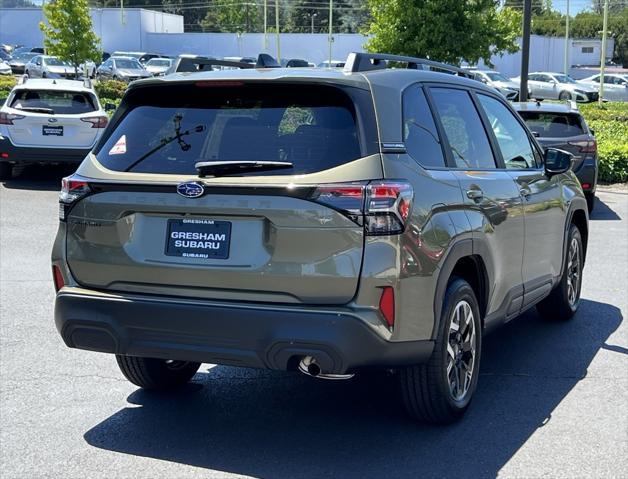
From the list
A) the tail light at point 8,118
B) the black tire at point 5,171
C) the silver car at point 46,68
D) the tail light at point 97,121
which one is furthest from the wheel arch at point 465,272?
the silver car at point 46,68

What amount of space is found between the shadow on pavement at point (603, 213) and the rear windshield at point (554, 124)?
4.03ft

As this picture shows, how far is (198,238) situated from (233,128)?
574 mm

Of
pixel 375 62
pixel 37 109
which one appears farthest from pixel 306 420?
pixel 37 109

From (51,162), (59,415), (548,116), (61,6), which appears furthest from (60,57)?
(59,415)

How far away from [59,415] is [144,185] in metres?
1.52

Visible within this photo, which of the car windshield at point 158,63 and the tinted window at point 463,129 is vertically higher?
the tinted window at point 463,129

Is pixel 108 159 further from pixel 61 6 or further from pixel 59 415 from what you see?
pixel 61 6

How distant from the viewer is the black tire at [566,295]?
728 cm

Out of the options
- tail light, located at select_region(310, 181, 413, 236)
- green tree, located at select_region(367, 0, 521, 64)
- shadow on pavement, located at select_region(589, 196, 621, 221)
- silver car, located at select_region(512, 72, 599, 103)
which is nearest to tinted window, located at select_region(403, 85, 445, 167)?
tail light, located at select_region(310, 181, 413, 236)

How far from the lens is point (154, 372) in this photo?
558cm

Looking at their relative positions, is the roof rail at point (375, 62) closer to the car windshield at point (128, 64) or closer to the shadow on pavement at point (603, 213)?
the shadow on pavement at point (603, 213)

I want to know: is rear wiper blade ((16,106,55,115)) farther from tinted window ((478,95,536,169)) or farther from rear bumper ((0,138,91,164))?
tinted window ((478,95,536,169))

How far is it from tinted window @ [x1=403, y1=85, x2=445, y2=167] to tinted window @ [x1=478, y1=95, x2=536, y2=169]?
3.47 feet

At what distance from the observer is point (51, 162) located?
14.8m
